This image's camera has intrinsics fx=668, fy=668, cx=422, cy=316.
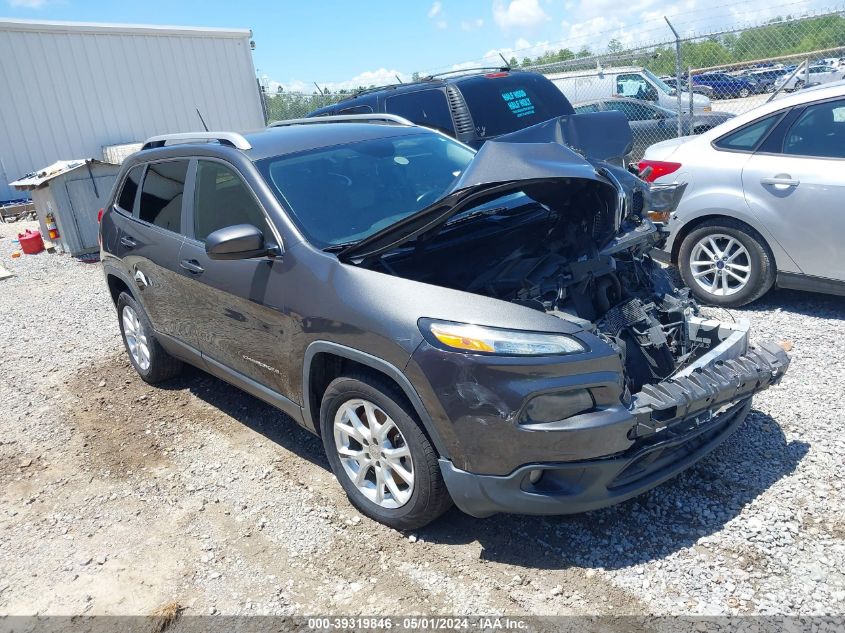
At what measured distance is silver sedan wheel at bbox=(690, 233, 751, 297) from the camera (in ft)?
17.4

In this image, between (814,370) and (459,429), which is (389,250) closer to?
(459,429)

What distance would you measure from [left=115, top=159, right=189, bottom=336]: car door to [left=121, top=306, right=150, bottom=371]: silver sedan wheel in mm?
396

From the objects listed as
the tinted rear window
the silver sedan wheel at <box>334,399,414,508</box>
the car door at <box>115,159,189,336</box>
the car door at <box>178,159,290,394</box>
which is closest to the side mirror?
the car door at <box>178,159,290,394</box>

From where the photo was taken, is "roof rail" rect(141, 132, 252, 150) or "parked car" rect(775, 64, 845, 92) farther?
"parked car" rect(775, 64, 845, 92)

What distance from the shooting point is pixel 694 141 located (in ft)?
18.5

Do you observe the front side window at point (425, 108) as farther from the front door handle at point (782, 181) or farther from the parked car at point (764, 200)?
the front door handle at point (782, 181)

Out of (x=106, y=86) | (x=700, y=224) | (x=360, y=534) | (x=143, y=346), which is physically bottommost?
(x=360, y=534)

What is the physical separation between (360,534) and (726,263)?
12.3 feet

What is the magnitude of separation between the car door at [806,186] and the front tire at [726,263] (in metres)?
0.20

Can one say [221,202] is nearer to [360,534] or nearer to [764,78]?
[360,534]

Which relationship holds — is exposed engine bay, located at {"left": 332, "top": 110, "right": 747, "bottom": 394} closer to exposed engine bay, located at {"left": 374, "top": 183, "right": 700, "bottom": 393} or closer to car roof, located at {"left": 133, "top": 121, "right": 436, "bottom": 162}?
exposed engine bay, located at {"left": 374, "top": 183, "right": 700, "bottom": 393}

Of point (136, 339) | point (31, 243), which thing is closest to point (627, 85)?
point (31, 243)

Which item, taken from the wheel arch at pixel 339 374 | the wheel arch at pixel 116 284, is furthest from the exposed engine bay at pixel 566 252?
the wheel arch at pixel 116 284

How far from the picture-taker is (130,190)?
4988 millimetres
